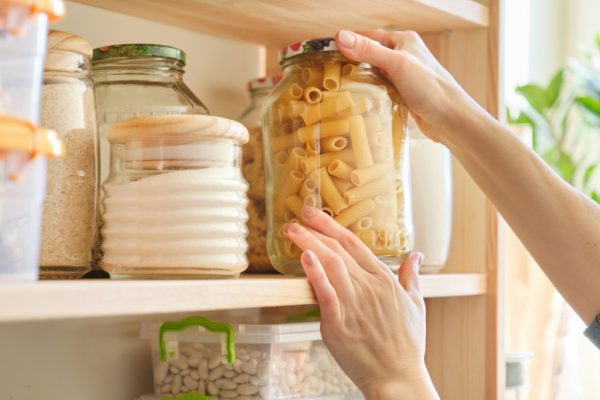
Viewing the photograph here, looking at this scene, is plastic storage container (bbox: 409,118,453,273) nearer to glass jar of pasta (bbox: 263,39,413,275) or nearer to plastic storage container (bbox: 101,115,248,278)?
glass jar of pasta (bbox: 263,39,413,275)

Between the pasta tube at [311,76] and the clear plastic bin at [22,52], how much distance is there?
39 cm

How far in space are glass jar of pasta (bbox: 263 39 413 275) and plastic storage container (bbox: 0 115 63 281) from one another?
37 cm

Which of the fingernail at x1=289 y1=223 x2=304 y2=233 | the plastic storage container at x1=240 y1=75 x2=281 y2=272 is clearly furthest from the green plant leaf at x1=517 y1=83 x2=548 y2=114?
the fingernail at x1=289 y1=223 x2=304 y2=233

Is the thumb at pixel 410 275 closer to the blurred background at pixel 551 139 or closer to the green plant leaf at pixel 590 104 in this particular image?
the blurred background at pixel 551 139

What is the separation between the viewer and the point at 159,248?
0.83 meters

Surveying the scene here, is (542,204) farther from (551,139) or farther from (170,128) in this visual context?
(551,139)

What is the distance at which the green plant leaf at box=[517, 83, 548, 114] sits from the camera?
221 centimetres

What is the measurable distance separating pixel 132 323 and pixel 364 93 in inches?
18.4

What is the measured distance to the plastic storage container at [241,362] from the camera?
1.07m

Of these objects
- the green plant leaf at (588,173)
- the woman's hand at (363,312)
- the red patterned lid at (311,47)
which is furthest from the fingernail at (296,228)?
the green plant leaf at (588,173)

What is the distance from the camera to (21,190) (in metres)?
0.65

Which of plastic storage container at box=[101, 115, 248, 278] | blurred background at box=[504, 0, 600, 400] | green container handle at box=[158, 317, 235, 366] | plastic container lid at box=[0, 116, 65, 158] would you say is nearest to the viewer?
plastic container lid at box=[0, 116, 65, 158]

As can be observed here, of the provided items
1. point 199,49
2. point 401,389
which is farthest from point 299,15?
point 401,389

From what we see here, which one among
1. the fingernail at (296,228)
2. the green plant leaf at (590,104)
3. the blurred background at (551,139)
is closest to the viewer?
the fingernail at (296,228)
